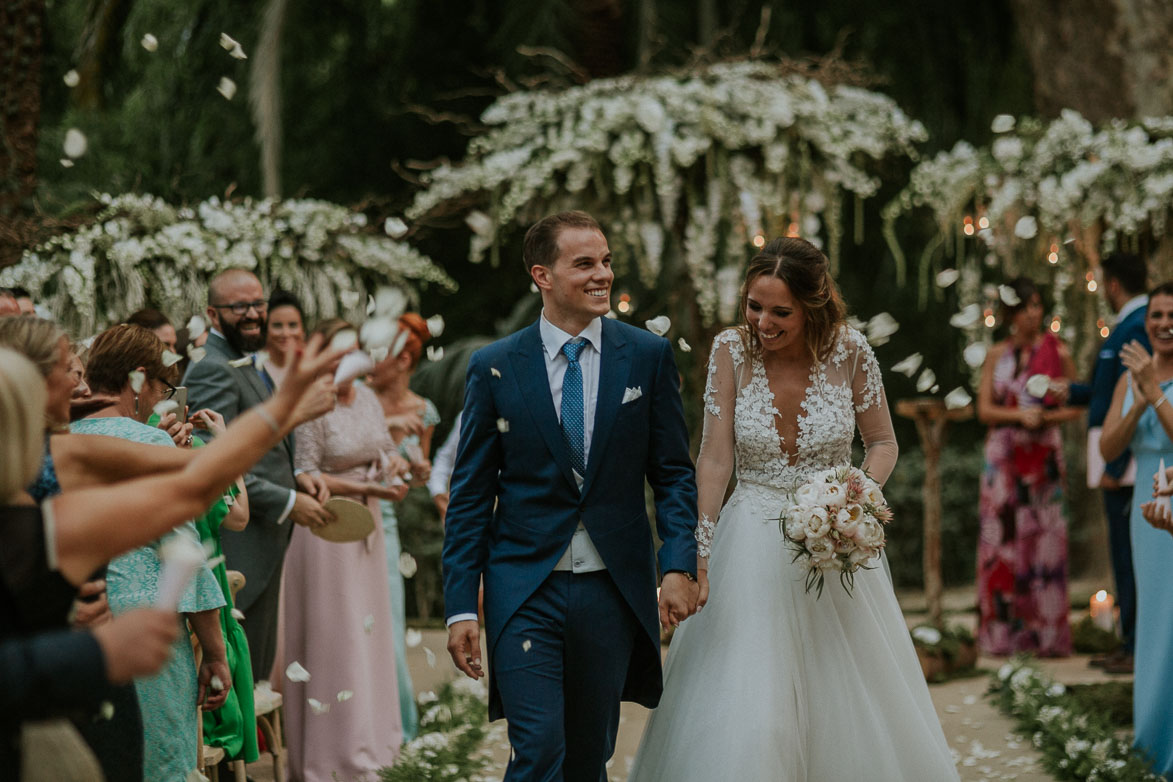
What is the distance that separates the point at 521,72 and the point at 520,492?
355 inches

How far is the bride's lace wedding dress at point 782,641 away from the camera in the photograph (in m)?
4.43

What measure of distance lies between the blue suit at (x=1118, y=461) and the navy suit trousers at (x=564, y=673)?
14.4 ft

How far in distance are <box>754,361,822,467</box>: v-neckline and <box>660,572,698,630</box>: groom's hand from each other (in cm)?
76

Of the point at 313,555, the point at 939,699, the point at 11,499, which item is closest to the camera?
the point at 11,499

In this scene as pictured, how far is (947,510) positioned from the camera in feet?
43.6

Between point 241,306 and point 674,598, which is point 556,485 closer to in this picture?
point 674,598

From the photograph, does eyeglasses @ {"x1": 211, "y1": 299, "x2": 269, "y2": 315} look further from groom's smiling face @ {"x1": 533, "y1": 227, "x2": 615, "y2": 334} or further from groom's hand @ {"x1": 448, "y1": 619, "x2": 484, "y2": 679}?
groom's hand @ {"x1": 448, "y1": 619, "x2": 484, "y2": 679}

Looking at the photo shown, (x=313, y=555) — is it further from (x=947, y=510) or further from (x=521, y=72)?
(x=947, y=510)

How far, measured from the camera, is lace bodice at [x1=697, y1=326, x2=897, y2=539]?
4.77 m

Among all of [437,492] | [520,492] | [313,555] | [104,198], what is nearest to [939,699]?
[437,492]

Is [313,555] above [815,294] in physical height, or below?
below

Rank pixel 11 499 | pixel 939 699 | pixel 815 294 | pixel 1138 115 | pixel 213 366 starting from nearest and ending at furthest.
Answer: pixel 11 499, pixel 815 294, pixel 213 366, pixel 939 699, pixel 1138 115

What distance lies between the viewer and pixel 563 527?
415cm

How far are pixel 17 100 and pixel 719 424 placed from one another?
518 centimetres
